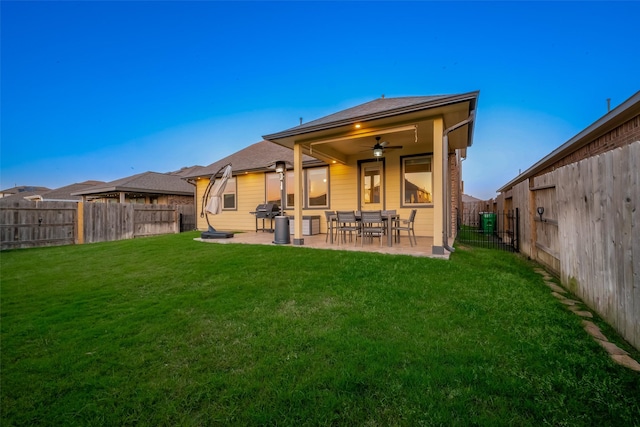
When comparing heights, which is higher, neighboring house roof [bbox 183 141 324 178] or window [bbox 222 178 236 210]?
neighboring house roof [bbox 183 141 324 178]

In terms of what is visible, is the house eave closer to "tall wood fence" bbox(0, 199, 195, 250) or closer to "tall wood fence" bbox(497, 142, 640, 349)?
"tall wood fence" bbox(497, 142, 640, 349)

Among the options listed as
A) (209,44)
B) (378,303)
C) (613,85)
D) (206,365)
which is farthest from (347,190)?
(613,85)

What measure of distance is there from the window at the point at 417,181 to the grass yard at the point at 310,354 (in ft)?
14.5

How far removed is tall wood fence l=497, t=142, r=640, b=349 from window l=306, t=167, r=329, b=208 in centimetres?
674

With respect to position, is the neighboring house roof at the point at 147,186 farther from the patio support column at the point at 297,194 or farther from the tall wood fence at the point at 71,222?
the patio support column at the point at 297,194

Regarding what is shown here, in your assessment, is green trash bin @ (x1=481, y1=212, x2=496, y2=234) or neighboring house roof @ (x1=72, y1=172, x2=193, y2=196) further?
neighboring house roof @ (x1=72, y1=172, x2=193, y2=196)

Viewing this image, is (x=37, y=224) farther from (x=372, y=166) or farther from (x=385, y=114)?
(x=385, y=114)

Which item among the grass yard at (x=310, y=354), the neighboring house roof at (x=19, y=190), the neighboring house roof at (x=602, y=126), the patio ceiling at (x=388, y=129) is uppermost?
the neighboring house roof at (x=19, y=190)

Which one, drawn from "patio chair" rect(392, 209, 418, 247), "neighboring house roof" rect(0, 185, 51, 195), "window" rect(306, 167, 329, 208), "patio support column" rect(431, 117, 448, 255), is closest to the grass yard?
"patio support column" rect(431, 117, 448, 255)

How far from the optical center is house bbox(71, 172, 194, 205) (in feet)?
49.8

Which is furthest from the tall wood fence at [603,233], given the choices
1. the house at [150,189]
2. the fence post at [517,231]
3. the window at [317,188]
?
the house at [150,189]

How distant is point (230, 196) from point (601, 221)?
12400 mm

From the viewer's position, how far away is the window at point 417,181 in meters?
8.55

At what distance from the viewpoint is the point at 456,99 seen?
482 centimetres
